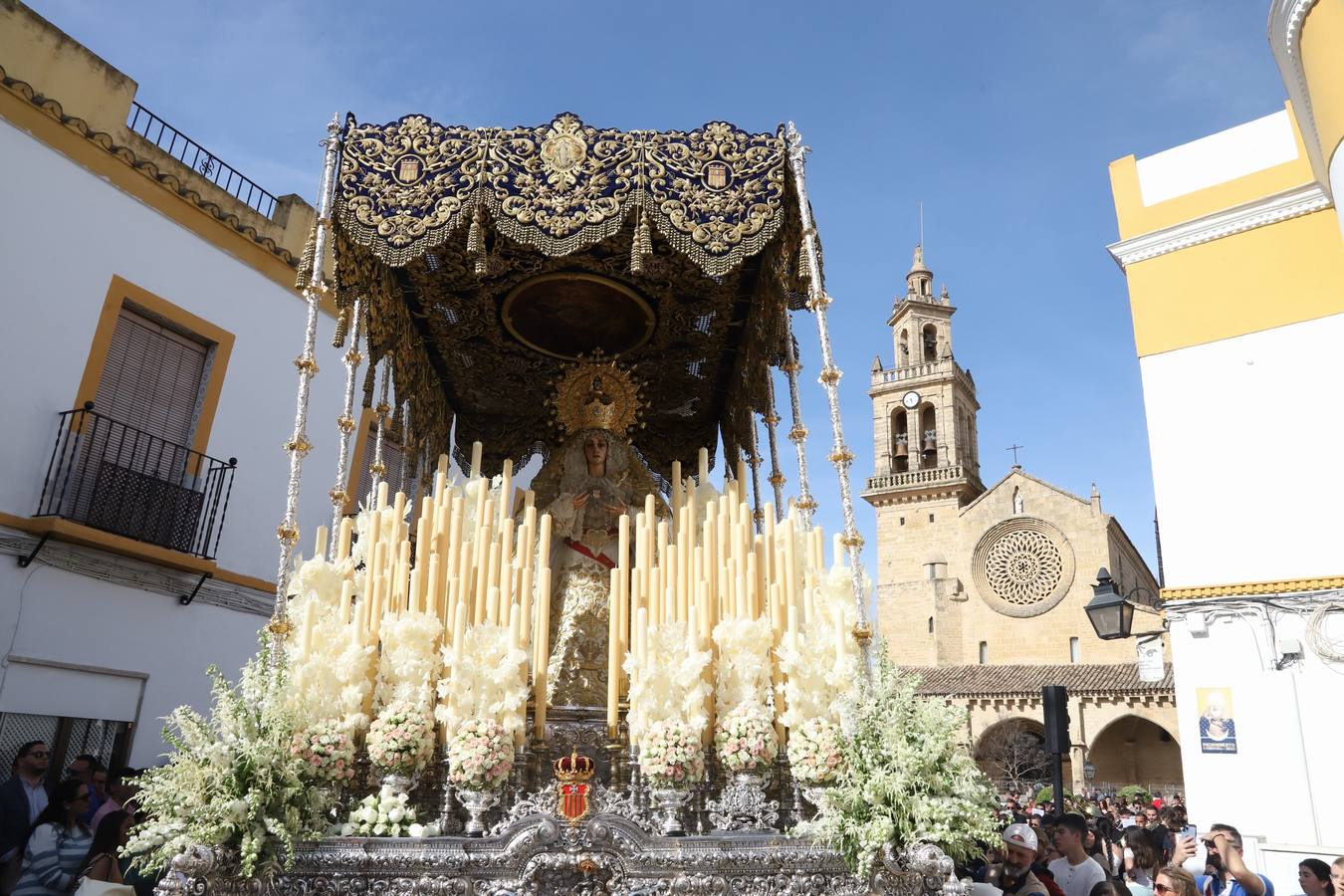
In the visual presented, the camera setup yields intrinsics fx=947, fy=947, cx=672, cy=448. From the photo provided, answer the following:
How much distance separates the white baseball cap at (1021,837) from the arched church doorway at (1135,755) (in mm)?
28355

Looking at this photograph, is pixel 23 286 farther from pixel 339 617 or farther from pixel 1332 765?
pixel 1332 765

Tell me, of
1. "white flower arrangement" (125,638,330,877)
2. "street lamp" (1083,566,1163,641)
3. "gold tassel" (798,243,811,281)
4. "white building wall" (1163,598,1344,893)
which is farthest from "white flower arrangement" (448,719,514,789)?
"white building wall" (1163,598,1344,893)

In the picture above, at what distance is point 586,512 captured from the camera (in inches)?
261

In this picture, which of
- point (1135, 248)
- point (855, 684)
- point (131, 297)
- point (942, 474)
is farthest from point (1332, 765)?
point (942, 474)

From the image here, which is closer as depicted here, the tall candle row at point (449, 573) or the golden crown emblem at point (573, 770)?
the golden crown emblem at point (573, 770)

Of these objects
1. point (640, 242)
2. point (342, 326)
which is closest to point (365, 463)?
point (342, 326)

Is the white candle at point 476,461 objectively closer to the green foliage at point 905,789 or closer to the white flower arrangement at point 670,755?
the white flower arrangement at point 670,755

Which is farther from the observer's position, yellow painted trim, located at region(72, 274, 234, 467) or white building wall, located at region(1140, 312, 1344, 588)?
white building wall, located at region(1140, 312, 1344, 588)

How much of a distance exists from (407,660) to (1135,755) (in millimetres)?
31684

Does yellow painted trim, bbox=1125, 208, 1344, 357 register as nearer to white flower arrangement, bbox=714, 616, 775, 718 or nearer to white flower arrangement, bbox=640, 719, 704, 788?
white flower arrangement, bbox=714, 616, 775, 718

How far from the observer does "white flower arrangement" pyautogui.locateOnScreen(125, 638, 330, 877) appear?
3.98m

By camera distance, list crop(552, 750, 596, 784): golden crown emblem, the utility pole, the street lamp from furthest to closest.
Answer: the street lamp
the utility pole
crop(552, 750, 596, 784): golden crown emblem

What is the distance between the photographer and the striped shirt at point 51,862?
4.60 m

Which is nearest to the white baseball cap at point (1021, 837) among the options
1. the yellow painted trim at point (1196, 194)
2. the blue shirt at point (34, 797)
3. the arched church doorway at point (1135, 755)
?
the blue shirt at point (34, 797)
